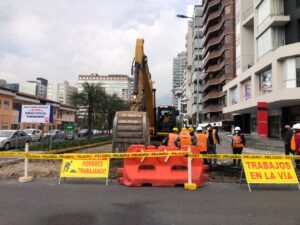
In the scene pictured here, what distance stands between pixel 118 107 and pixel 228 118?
26.4 m

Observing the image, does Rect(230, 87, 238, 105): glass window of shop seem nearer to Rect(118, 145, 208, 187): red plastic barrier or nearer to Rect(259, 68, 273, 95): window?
Rect(259, 68, 273, 95): window

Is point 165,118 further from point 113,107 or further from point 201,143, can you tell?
point 113,107

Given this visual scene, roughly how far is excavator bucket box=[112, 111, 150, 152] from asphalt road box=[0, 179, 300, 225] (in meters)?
4.03

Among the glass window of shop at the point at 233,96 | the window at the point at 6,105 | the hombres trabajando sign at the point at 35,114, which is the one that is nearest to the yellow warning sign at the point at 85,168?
the hombres trabajando sign at the point at 35,114

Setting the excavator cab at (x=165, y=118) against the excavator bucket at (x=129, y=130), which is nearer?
the excavator bucket at (x=129, y=130)

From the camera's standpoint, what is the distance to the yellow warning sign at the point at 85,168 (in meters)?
9.66

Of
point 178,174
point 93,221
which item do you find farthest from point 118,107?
point 93,221

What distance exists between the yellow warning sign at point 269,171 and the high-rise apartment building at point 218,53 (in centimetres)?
5991

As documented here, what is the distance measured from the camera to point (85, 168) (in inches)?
386

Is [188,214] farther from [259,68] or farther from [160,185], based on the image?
[259,68]

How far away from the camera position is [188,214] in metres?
6.39

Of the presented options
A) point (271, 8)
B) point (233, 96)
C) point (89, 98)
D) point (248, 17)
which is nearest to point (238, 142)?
point (271, 8)

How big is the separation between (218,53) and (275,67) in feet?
155

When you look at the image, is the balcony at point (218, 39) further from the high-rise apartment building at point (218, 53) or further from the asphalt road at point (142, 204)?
the asphalt road at point (142, 204)
